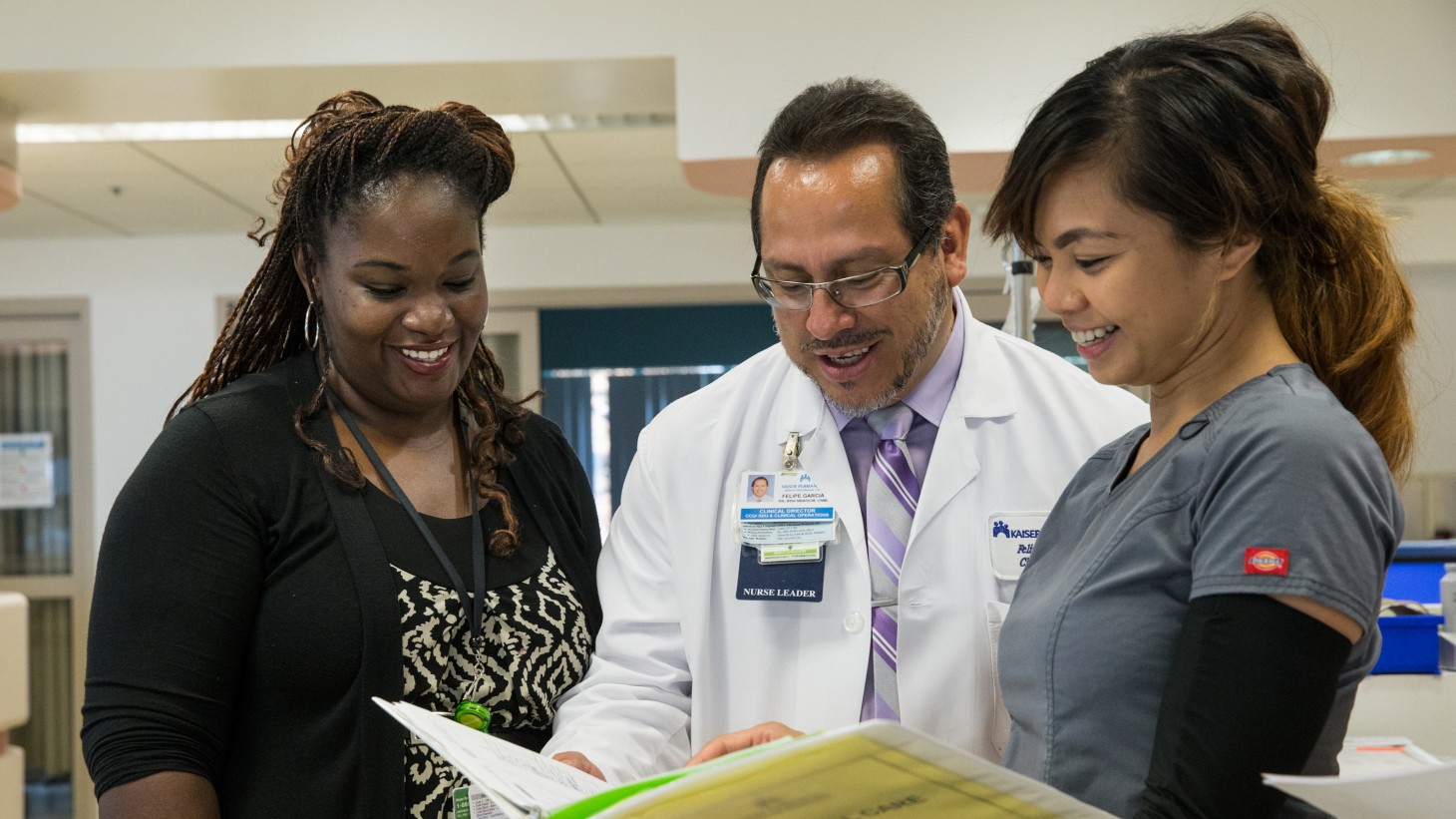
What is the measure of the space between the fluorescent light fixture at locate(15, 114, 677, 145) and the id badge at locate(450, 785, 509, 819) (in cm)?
371

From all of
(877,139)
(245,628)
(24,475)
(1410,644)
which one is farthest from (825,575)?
Answer: (24,475)

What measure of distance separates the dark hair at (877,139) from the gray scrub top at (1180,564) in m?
0.62

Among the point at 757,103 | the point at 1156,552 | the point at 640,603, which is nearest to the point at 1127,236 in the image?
the point at 1156,552

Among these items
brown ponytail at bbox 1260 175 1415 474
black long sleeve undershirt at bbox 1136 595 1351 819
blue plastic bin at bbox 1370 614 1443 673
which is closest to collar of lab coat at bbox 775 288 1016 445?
brown ponytail at bbox 1260 175 1415 474

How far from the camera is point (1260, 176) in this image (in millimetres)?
951

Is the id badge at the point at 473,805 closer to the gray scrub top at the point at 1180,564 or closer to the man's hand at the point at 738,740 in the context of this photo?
the man's hand at the point at 738,740

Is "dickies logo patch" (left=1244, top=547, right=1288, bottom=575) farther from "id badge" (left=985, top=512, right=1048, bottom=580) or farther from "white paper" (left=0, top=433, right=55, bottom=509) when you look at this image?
"white paper" (left=0, top=433, right=55, bottom=509)

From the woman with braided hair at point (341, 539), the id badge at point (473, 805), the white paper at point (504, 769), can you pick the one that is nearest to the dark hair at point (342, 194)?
the woman with braided hair at point (341, 539)

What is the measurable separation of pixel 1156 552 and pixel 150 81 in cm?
372

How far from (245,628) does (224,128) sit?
155 inches

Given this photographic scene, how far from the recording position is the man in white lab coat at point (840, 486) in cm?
161

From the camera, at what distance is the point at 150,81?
12.6ft

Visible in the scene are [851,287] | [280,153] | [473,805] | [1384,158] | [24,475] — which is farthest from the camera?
[24,475]

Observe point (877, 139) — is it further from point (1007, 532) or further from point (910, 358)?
point (1007, 532)
